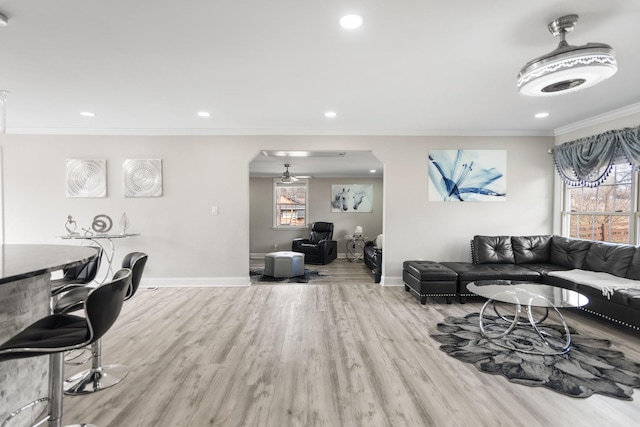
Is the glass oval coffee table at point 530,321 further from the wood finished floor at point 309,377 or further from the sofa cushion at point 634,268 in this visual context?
the sofa cushion at point 634,268

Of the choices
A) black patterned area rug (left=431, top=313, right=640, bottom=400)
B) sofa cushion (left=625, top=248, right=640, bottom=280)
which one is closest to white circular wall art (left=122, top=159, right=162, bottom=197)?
black patterned area rug (left=431, top=313, right=640, bottom=400)

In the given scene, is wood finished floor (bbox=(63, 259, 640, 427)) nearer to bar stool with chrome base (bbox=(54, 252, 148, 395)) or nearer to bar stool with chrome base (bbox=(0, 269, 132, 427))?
bar stool with chrome base (bbox=(54, 252, 148, 395))

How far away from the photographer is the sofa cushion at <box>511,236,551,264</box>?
451 centimetres

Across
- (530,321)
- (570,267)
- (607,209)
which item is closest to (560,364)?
(530,321)

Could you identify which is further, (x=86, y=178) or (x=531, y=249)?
(x=86, y=178)

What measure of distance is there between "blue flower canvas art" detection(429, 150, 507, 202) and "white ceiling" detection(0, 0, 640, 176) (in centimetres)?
69

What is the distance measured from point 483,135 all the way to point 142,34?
475 centimetres

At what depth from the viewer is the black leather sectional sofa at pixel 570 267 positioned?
9.92 feet

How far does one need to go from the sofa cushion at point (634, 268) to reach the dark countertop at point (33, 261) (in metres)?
5.04

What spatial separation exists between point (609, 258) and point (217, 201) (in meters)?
5.28

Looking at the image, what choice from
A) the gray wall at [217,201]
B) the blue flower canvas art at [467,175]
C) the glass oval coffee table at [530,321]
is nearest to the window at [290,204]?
the gray wall at [217,201]

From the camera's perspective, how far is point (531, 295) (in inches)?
111

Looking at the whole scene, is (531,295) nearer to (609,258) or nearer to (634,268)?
(634,268)

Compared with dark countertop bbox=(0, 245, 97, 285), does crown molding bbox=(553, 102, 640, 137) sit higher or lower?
higher
